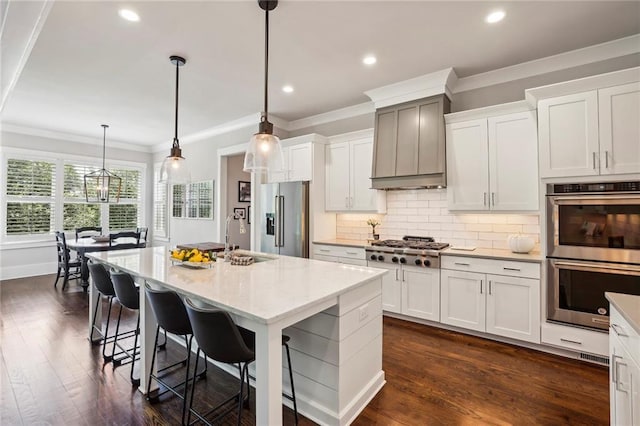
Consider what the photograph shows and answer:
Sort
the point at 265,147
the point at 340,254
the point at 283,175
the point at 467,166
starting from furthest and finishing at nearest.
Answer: the point at 283,175 < the point at 340,254 < the point at 467,166 < the point at 265,147

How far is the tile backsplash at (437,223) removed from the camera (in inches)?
135

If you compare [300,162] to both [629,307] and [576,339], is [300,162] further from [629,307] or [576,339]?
[629,307]

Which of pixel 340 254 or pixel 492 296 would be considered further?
pixel 340 254

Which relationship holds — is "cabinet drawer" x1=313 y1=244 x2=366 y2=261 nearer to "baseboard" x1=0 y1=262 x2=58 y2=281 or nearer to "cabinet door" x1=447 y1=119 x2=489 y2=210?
"cabinet door" x1=447 y1=119 x2=489 y2=210

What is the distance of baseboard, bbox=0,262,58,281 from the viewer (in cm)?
564

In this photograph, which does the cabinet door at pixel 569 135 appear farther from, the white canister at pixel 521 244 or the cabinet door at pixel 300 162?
the cabinet door at pixel 300 162

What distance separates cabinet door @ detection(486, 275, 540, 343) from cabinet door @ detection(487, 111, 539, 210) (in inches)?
30.3

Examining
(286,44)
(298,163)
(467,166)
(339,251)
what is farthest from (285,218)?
(467,166)

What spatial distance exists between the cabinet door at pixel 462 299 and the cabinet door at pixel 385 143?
142cm

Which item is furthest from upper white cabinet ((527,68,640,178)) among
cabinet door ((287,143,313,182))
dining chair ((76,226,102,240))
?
dining chair ((76,226,102,240))

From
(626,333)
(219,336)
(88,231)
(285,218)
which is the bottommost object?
(219,336)

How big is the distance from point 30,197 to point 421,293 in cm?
730

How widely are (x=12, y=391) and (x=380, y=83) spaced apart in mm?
4463

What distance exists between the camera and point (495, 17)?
250 centimetres
